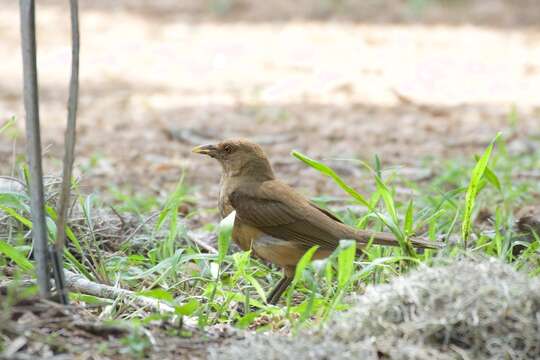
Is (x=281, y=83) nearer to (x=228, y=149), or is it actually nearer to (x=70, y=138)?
(x=228, y=149)

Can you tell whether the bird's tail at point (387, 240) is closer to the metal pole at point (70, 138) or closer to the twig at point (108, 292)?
the twig at point (108, 292)

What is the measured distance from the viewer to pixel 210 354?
10.0 feet

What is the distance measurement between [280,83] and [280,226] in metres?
5.39

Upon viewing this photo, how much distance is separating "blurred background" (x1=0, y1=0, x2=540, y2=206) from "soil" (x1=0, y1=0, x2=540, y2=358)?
0.02 metres

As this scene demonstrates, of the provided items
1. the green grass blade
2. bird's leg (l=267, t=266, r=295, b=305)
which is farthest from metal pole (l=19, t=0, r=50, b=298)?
the green grass blade

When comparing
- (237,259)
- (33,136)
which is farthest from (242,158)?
(33,136)

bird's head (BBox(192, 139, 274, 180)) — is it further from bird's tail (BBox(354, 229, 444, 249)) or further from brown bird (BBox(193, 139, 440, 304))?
bird's tail (BBox(354, 229, 444, 249))

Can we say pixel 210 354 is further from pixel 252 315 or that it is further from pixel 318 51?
pixel 318 51

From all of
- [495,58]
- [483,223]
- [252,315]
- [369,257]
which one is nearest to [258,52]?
[495,58]

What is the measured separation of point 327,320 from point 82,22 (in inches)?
392

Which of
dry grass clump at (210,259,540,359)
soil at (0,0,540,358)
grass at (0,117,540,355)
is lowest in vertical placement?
soil at (0,0,540,358)

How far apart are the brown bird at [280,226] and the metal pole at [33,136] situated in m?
1.29

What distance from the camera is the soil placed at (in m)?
7.43

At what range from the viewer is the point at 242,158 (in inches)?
190
